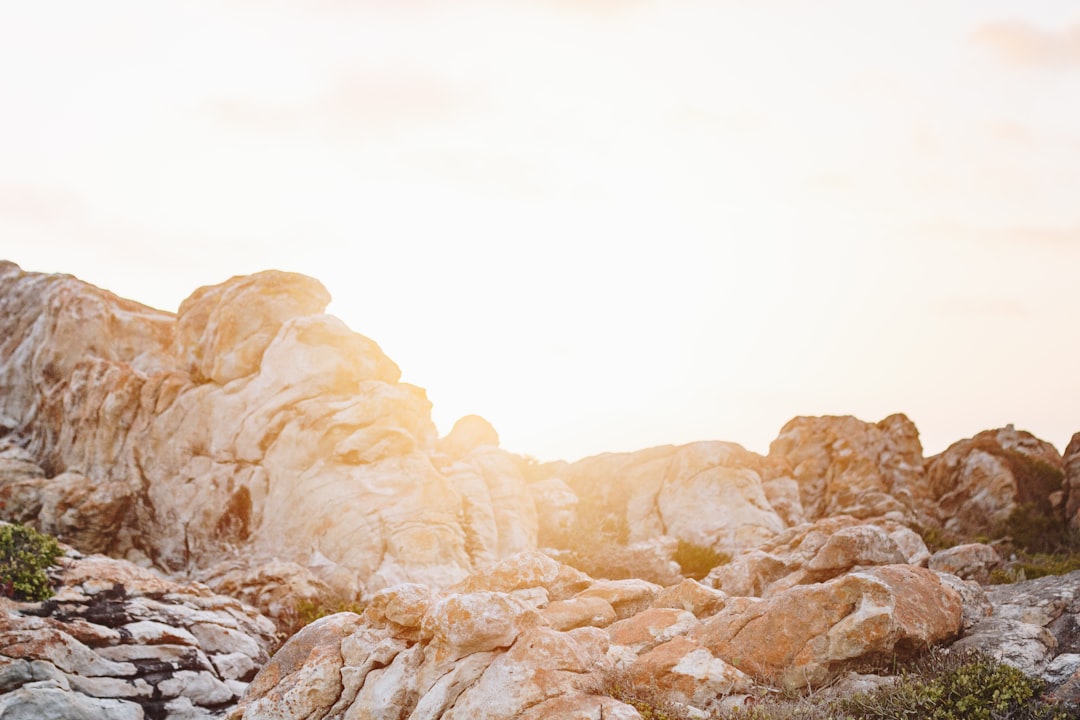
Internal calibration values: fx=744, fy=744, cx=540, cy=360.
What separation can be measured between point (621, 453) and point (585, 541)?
39.4 ft

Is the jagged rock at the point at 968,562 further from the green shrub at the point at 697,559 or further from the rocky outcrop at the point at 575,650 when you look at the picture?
the rocky outcrop at the point at 575,650

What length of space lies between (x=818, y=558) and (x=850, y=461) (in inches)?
1421

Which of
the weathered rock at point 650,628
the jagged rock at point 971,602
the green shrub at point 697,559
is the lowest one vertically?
the green shrub at point 697,559

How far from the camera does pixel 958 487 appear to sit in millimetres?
50938

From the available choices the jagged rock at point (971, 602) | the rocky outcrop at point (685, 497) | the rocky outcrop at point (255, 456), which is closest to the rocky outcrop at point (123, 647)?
the rocky outcrop at point (255, 456)

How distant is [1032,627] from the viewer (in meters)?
15.8

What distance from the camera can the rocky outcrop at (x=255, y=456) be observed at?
3319cm

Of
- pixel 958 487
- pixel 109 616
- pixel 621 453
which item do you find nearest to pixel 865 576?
pixel 109 616

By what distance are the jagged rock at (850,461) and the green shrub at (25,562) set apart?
124ft

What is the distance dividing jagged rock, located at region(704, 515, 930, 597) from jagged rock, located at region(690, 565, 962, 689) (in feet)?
9.82

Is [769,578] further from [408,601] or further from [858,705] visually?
[408,601]

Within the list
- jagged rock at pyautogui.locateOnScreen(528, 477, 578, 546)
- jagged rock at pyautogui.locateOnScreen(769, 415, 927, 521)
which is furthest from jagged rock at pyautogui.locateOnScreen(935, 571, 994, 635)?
jagged rock at pyautogui.locateOnScreen(769, 415, 927, 521)

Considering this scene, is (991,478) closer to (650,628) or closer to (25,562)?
(650,628)

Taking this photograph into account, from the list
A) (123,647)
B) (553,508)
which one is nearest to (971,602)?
(123,647)
